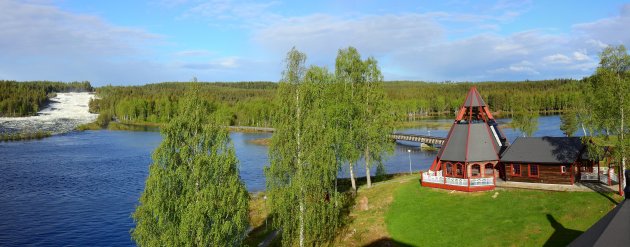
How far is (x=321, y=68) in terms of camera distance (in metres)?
44.5

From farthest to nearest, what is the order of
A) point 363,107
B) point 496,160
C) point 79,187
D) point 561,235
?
1. point 79,187
2. point 363,107
3. point 496,160
4. point 561,235

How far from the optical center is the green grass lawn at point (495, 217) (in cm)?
3081

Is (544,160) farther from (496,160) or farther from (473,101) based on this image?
(473,101)

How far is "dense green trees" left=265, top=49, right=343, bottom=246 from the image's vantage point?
101 feet

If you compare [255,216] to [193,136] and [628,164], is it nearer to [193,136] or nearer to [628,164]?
[193,136]

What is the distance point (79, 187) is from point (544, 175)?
207ft

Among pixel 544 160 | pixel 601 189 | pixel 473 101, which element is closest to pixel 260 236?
pixel 473 101

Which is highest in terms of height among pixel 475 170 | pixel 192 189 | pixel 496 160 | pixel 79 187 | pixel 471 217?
pixel 192 189

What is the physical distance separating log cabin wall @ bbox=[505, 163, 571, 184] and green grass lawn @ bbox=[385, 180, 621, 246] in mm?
3034

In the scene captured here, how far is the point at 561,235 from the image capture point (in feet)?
97.6

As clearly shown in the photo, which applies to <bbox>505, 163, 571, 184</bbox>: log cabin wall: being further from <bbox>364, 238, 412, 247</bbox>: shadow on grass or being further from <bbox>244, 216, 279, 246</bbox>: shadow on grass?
<bbox>244, 216, 279, 246</bbox>: shadow on grass

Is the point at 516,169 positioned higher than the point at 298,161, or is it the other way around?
the point at 298,161

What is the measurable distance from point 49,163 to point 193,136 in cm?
8064

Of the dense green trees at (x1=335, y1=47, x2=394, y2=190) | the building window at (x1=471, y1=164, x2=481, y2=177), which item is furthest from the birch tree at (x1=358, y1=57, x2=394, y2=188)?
the building window at (x1=471, y1=164, x2=481, y2=177)
